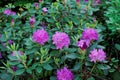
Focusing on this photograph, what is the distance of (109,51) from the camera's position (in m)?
2.81

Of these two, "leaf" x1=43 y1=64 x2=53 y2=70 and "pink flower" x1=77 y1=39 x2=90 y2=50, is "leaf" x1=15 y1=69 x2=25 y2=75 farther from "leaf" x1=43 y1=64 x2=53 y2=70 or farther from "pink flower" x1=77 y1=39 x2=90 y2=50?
"pink flower" x1=77 y1=39 x2=90 y2=50

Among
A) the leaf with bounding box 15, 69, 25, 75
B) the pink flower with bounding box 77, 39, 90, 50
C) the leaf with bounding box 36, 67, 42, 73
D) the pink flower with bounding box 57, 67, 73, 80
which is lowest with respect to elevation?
the pink flower with bounding box 57, 67, 73, 80

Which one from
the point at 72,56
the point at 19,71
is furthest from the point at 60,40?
the point at 19,71

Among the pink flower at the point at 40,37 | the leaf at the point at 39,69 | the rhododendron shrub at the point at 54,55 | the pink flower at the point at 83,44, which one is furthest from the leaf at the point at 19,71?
the pink flower at the point at 83,44

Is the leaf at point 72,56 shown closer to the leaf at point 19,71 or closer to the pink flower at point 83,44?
the pink flower at point 83,44

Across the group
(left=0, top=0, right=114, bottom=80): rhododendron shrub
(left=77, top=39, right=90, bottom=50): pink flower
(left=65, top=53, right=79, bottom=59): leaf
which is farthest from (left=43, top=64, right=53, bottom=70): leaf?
(left=77, top=39, right=90, bottom=50): pink flower

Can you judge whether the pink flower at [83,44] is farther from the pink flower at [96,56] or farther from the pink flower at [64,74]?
the pink flower at [64,74]

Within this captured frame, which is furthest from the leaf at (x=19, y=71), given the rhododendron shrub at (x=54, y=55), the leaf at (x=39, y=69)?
the leaf at (x=39, y=69)

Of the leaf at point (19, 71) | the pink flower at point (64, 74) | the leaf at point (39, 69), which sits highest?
the leaf at point (39, 69)

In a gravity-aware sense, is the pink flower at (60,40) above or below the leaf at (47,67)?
above

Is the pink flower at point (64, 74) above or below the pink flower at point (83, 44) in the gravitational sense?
below

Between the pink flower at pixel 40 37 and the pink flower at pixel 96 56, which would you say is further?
the pink flower at pixel 40 37

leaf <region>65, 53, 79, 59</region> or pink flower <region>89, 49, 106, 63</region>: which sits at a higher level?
pink flower <region>89, 49, 106, 63</region>

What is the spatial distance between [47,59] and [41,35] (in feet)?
0.63
